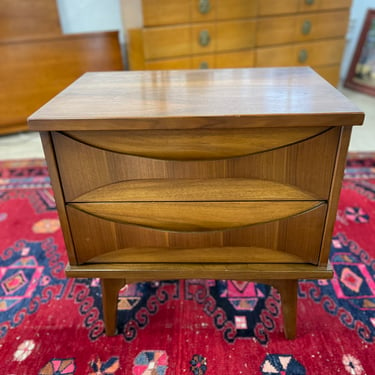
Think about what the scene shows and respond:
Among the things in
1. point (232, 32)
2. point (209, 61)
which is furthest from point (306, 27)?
point (209, 61)

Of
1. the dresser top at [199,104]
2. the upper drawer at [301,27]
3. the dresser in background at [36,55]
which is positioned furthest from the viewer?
the upper drawer at [301,27]

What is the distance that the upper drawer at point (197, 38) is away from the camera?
1.96 meters

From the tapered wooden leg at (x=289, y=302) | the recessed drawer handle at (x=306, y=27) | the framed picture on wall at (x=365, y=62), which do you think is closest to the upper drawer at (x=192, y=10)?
the recessed drawer handle at (x=306, y=27)

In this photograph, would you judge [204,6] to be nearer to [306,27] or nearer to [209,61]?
[209,61]

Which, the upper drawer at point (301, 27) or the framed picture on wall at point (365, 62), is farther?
the framed picture on wall at point (365, 62)

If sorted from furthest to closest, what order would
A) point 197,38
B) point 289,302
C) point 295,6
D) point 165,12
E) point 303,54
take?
point 303,54 → point 295,6 → point 197,38 → point 165,12 → point 289,302

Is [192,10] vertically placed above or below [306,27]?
above

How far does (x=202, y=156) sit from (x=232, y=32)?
5.45ft

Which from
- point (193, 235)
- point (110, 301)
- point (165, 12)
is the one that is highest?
point (165, 12)

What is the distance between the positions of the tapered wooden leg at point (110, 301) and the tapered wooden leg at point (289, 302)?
0.41m

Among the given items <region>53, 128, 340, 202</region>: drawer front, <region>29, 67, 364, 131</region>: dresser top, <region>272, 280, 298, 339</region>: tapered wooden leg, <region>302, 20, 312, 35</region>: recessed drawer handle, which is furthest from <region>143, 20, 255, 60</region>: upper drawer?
<region>272, 280, 298, 339</region>: tapered wooden leg

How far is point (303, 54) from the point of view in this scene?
232cm

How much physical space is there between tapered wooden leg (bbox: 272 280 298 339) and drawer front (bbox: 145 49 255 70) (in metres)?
1.58

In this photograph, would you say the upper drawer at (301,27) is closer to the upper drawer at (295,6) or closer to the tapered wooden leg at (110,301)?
the upper drawer at (295,6)
